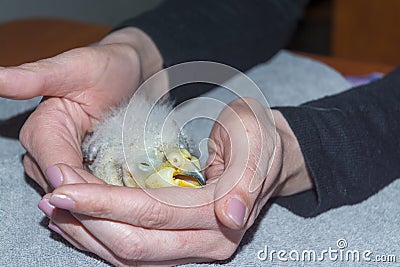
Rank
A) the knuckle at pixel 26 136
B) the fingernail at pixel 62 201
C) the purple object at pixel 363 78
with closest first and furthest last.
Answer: the fingernail at pixel 62 201 < the knuckle at pixel 26 136 < the purple object at pixel 363 78

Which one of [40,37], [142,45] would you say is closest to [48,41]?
[40,37]

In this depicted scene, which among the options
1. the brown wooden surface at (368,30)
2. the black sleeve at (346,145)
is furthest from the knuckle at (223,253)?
the brown wooden surface at (368,30)

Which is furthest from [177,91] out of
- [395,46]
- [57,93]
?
[395,46]

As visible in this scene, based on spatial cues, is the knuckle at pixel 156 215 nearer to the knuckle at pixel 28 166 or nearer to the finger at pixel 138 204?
the finger at pixel 138 204

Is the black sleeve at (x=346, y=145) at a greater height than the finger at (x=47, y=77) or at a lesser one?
lesser

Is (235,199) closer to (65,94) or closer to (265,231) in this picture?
(265,231)

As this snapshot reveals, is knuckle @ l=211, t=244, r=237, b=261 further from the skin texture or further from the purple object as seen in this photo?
the purple object

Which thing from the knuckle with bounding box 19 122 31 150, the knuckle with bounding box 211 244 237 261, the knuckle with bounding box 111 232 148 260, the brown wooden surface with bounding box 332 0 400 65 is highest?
the knuckle with bounding box 19 122 31 150

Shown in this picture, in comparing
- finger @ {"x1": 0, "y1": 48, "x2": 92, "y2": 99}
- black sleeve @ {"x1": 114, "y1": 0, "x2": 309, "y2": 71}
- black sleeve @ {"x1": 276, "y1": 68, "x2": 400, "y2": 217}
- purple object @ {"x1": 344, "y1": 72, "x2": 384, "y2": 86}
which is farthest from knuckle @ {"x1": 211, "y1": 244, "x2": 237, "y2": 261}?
purple object @ {"x1": 344, "y1": 72, "x2": 384, "y2": 86}

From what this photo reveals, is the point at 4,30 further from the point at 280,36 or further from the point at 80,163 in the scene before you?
the point at 80,163
